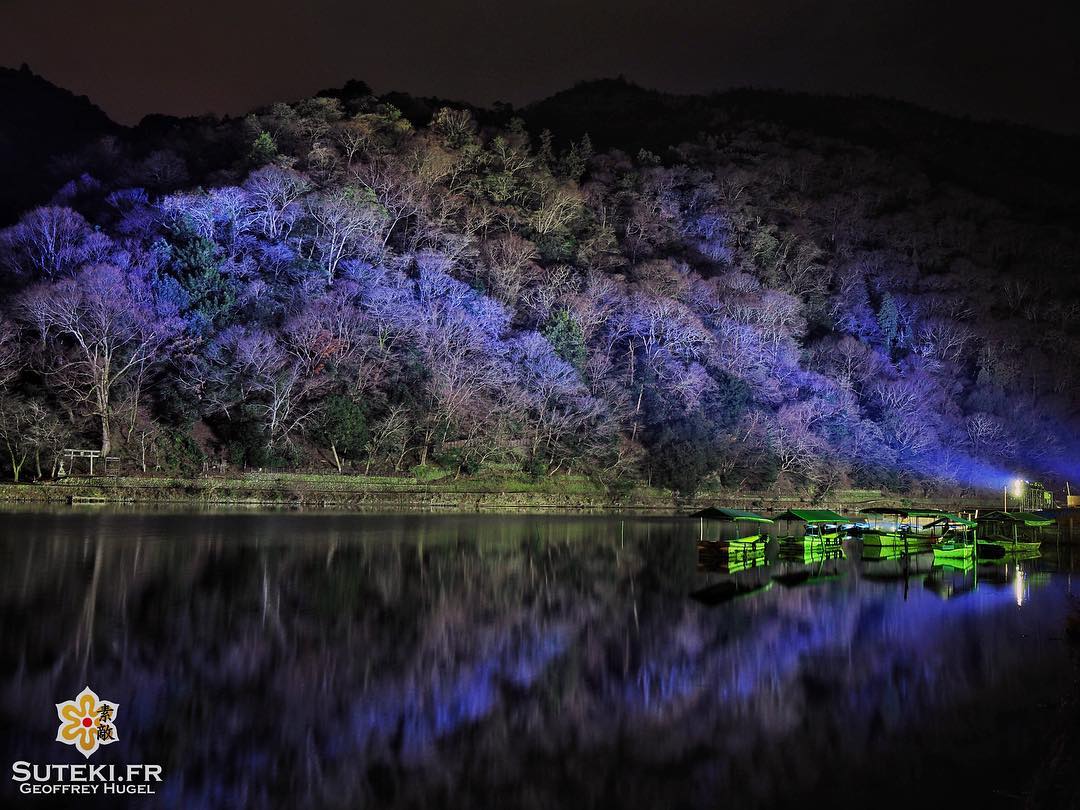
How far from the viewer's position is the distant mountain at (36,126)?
77250mm

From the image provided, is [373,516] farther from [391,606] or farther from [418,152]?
[418,152]

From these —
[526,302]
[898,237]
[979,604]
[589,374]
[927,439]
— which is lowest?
[979,604]

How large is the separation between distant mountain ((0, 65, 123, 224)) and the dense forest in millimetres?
604

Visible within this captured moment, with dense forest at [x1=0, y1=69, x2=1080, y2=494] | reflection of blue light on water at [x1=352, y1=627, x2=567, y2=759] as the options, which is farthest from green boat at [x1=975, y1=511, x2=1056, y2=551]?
reflection of blue light on water at [x1=352, y1=627, x2=567, y2=759]

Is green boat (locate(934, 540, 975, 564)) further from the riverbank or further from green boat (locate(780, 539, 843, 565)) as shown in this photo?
the riverbank

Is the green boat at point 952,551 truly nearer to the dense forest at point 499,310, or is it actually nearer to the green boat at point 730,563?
the green boat at point 730,563

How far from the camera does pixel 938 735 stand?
11406mm

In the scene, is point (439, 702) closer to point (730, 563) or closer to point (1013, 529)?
point (730, 563)

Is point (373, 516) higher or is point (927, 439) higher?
point (927, 439)

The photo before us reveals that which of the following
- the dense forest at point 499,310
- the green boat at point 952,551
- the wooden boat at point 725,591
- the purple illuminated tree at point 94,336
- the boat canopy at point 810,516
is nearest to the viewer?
the wooden boat at point 725,591

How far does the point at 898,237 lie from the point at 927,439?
37.1m

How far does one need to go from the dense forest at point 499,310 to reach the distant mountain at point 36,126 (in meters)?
Result: 0.60

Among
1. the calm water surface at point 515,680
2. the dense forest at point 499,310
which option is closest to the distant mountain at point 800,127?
the dense forest at point 499,310

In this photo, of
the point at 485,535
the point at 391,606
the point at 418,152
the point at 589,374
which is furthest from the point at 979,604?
the point at 418,152
